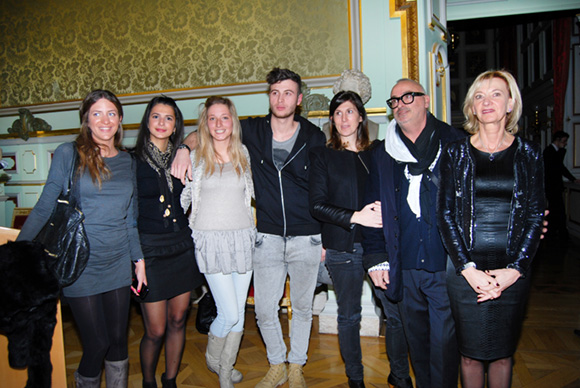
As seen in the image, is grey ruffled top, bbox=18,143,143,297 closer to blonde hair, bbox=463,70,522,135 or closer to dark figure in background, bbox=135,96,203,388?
dark figure in background, bbox=135,96,203,388

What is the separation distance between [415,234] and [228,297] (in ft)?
3.31

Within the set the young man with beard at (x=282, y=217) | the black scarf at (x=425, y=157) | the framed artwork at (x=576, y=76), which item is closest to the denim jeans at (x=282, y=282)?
the young man with beard at (x=282, y=217)

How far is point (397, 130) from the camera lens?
2062mm

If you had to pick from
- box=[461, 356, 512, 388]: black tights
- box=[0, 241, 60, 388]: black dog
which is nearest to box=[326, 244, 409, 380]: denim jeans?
box=[461, 356, 512, 388]: black tights

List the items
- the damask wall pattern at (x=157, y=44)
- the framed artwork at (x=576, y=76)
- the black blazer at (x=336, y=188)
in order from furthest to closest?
the framed artwork at (x=576, y=76), the damask wall pattern at (x=157, y=44), the black blazer at (x=336, y=188)

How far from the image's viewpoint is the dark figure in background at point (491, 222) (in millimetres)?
1733

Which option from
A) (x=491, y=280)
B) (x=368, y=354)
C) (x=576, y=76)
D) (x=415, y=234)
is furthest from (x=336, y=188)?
(x=576, y=76)

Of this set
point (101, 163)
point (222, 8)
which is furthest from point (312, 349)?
point (222, 8)

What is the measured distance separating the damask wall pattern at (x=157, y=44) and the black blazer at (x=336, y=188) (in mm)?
1653

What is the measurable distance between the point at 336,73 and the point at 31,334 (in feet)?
9.20

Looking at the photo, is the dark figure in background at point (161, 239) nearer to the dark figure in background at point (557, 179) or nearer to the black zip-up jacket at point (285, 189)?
the black zip-up jacket at point (285, 189)

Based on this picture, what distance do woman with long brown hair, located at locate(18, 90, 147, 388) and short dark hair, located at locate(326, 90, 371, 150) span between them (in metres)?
1.03

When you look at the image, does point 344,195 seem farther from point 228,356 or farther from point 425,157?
point 228,356

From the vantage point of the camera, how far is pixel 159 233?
219 cm
